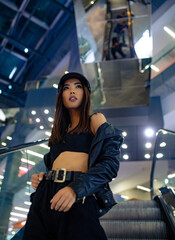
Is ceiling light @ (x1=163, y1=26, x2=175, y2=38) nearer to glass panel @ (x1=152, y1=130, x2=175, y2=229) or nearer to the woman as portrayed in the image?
glass panel @ (x1=152, y1=130, x2=175, y2=229)

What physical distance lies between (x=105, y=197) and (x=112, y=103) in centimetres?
760

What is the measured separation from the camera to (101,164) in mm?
1138

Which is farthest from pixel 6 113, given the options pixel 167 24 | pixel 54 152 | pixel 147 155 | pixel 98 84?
pixel 54 152

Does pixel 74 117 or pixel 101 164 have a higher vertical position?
pixel 74 117

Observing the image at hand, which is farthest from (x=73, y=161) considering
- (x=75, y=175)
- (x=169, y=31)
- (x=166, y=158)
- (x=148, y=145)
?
(x=148, y=145)

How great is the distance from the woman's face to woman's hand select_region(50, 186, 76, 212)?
0.57m

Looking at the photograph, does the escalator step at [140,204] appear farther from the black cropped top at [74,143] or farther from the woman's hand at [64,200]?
the woman's hand at [64,200]

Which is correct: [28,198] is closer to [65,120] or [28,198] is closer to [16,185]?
[16,185]

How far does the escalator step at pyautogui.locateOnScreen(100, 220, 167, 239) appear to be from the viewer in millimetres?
2842

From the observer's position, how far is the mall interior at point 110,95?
3.03 m

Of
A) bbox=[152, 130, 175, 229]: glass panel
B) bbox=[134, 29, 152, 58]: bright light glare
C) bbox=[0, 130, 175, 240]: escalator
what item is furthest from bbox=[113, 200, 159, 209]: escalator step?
bbox=[134, 29, 152, 58]: bright light glare

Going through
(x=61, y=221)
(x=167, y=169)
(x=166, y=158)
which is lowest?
(x=61, y=221)

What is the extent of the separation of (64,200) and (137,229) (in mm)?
2253

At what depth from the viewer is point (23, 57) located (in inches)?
593
